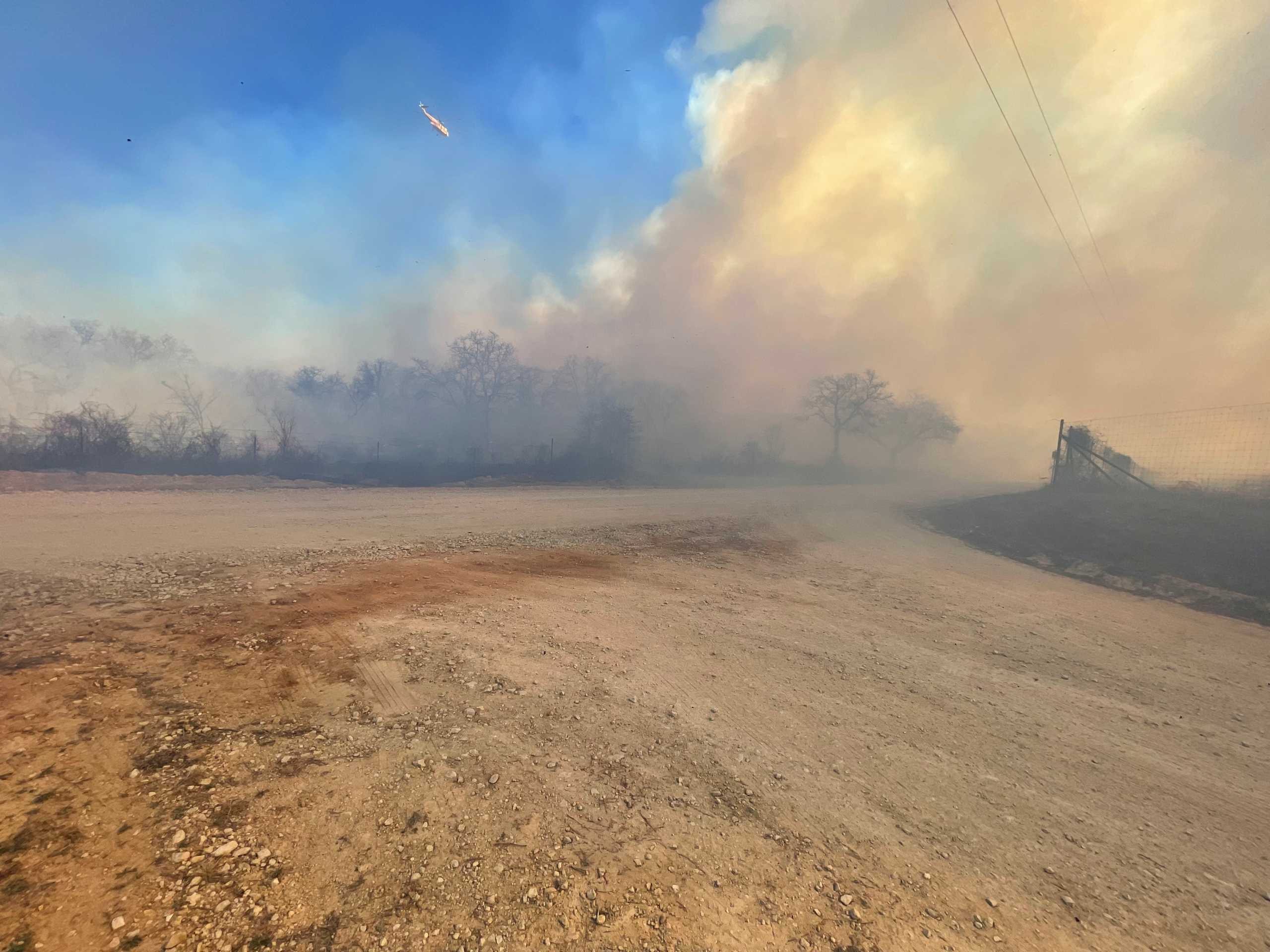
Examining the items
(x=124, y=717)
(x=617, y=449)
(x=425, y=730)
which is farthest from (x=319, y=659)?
(x=617, y=449)

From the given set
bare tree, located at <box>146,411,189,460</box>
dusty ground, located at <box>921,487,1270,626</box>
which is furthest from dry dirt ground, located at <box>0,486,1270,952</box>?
bare tree, located at <box>146,411,189,460</box>

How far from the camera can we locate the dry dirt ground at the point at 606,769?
8.51 ft

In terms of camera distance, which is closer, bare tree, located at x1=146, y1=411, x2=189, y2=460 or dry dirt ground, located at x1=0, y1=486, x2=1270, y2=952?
dry dirt ground, located at x1=0, y1=486, x2=1270, y2=952

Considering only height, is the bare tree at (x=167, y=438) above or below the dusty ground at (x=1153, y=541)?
above

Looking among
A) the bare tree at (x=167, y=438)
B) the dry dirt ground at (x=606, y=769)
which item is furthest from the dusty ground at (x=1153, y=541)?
the bare tree at (x=167, y=438)

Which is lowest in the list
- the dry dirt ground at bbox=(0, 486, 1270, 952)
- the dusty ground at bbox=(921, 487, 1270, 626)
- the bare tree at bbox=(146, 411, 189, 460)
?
the dry dirt ground at bbox=(0, 486, 1270, 952)

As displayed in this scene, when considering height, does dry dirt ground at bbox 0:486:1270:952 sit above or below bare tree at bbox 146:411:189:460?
below

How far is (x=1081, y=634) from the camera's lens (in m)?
7.07

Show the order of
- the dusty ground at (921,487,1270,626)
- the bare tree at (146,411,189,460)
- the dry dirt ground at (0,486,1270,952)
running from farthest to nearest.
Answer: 1. the bare tree at (146,411,189,460)
2. the dusty ground at (921,487,1270,626)
3. the dry dirt ground at (0,486,1270,952)

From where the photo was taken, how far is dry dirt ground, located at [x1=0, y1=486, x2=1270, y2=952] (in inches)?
102

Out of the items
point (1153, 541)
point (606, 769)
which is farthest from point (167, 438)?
point (1153, 541)

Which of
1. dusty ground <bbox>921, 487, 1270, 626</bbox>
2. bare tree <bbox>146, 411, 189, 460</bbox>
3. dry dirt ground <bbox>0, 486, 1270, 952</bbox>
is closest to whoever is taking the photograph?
dry dirt ground <bbox>0, 486, 1270, 952</bbox>

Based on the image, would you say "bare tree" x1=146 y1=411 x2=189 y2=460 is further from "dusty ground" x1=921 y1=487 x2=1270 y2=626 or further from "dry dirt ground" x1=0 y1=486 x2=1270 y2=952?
"dusty ground" x1=921 y1=487 x2=1270 y2=626

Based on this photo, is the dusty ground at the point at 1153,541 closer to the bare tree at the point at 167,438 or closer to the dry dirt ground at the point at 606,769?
the dry dirt ground at the point at 606,769
